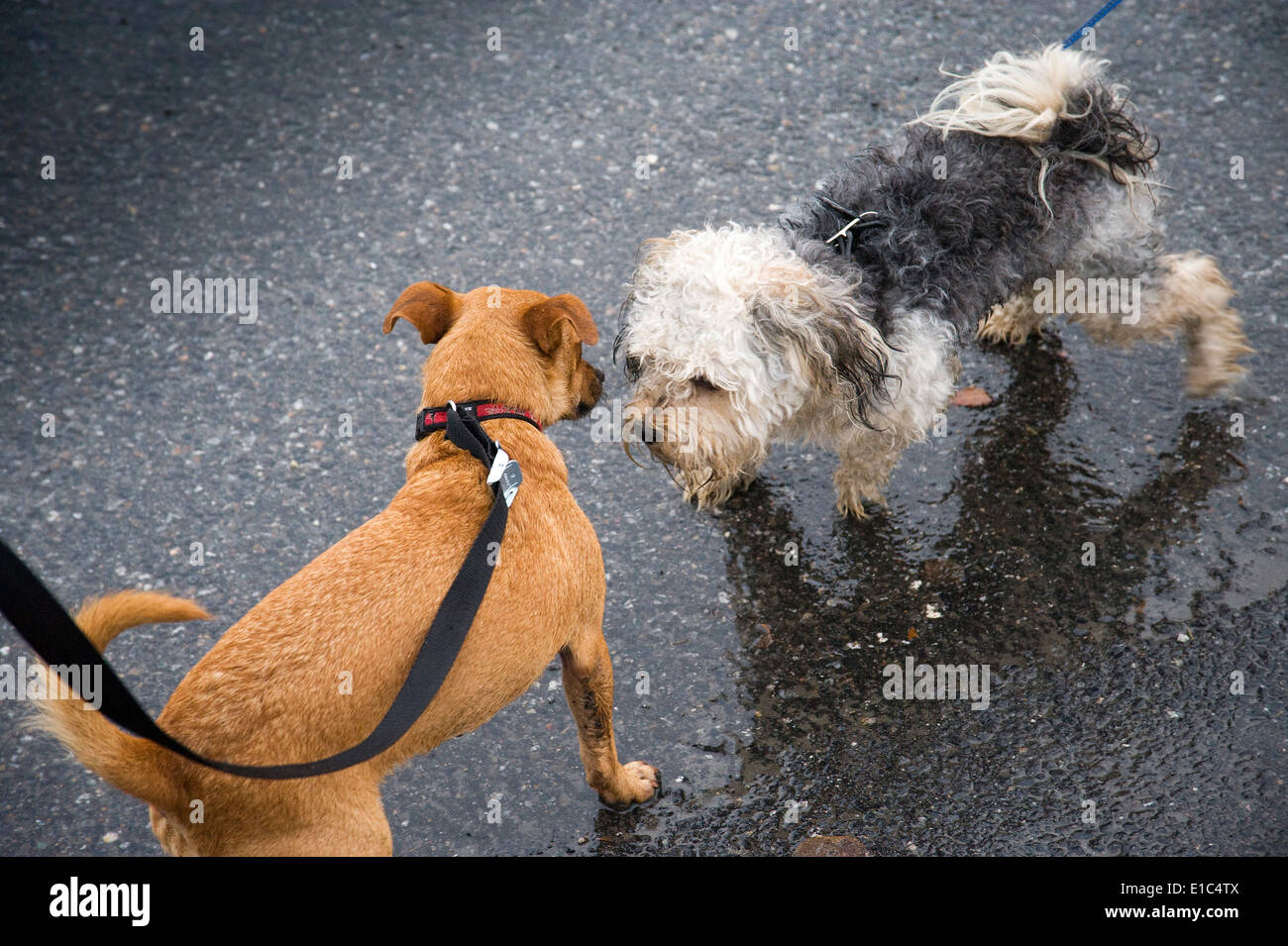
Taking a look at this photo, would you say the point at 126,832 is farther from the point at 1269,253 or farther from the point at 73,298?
the point at 1269,253

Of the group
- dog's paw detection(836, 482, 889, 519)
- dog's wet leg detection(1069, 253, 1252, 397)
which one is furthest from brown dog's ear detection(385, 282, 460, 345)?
dog's wet leg detection(1069, 253, 1252, 397)

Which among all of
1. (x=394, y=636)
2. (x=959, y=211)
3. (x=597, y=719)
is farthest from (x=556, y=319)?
(x=959, y=211)

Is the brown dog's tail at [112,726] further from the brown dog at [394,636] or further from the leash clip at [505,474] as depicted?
the leash clip at [505,474]

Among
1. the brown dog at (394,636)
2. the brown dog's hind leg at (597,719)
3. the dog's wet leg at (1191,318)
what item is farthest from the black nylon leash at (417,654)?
the dog's wet leg at (1191,318)

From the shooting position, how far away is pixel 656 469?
4.34m

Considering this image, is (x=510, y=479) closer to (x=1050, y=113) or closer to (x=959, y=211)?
(x=959, y=211)

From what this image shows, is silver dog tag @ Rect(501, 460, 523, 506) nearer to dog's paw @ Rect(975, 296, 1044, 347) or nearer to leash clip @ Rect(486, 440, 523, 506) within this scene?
leash clip @ Rect(486, 440, 523, 506)

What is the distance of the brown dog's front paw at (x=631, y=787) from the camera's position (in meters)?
3.31

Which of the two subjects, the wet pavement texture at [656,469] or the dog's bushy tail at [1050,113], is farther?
the dog's bushy tail at [1050,113]

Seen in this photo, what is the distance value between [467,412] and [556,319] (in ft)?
1.45

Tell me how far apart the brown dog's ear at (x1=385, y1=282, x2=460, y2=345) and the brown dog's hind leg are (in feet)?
3.74

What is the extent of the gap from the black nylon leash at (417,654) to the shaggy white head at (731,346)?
0.78 m
